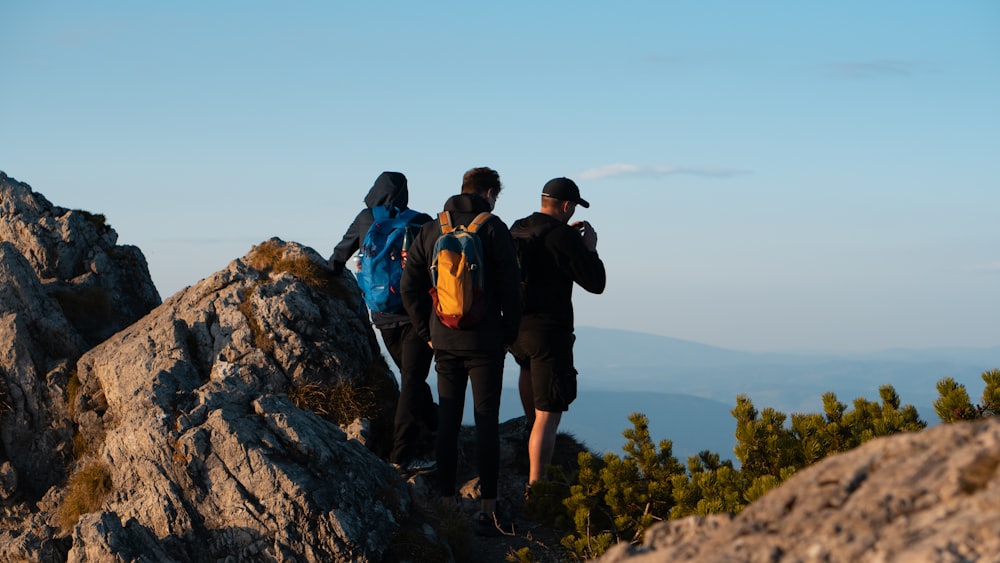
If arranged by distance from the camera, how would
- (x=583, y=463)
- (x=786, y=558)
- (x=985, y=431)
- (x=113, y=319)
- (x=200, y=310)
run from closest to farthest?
(x=786, y=558)
(x=985, y=431)
(x=583, y=463)
(x=200, y=310)
(x=113, y=319)

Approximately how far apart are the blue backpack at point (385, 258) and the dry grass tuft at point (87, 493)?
161 inches

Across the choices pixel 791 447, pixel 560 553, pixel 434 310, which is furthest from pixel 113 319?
pixel 791 447

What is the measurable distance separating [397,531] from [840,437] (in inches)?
204

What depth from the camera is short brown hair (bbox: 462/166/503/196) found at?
10930 millimetres

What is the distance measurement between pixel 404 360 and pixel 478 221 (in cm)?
302

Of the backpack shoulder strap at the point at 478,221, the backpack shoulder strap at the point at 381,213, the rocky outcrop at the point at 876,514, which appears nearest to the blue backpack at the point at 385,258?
the backpack shoulder strap at the point at 381,213

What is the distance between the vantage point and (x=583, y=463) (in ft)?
35.7

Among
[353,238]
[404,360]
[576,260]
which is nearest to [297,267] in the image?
[353,238]

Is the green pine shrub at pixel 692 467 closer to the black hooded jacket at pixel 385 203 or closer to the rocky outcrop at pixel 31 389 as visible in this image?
the black hooded jacket at pixel 385 203

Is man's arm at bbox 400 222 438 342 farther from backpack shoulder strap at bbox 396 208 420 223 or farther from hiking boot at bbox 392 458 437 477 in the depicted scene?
hiking boot at bbox 392 458 437 477

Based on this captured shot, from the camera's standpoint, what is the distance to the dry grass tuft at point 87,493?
1066cm

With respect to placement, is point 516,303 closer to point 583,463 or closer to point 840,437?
point 583,463

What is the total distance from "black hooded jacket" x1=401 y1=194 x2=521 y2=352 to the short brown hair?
233 mm

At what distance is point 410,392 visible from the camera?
41.3 feet
